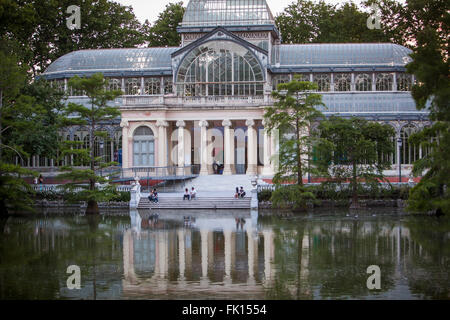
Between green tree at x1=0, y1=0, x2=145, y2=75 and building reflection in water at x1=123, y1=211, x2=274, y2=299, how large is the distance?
4293cm

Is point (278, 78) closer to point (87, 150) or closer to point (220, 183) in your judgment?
point (220, 183)

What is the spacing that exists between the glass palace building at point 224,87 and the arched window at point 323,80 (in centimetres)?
9

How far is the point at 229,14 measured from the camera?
67.3 meters

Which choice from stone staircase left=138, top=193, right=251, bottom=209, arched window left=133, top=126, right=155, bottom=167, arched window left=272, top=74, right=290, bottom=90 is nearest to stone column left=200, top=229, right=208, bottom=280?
stone staircase left=138, top=193, right=251, bottom=209

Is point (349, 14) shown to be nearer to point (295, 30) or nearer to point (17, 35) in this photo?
point (295, 30)

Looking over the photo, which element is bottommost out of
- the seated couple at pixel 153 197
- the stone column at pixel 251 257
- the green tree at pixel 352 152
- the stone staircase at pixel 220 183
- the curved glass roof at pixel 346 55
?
the stone column at pixel 251 257

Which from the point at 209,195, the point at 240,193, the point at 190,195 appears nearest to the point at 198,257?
the point at 240,193

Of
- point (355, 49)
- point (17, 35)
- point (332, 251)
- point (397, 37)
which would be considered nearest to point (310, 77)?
point (355, 49)

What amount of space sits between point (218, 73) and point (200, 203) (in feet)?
55.0

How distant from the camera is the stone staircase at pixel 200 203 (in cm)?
5031

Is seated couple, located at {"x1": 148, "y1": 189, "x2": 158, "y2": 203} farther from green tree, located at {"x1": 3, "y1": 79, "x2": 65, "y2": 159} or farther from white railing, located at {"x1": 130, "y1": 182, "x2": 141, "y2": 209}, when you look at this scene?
green tree, located at {"x1": 3, "y1": 79, "x2": 65, "y2": 159}

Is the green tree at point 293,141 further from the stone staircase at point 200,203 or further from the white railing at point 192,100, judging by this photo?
the white railing at point 192,100

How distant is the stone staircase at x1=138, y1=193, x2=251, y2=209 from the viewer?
50.3 meters

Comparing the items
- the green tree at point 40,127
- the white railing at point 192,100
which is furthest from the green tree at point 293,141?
the green tree at point 40,127
